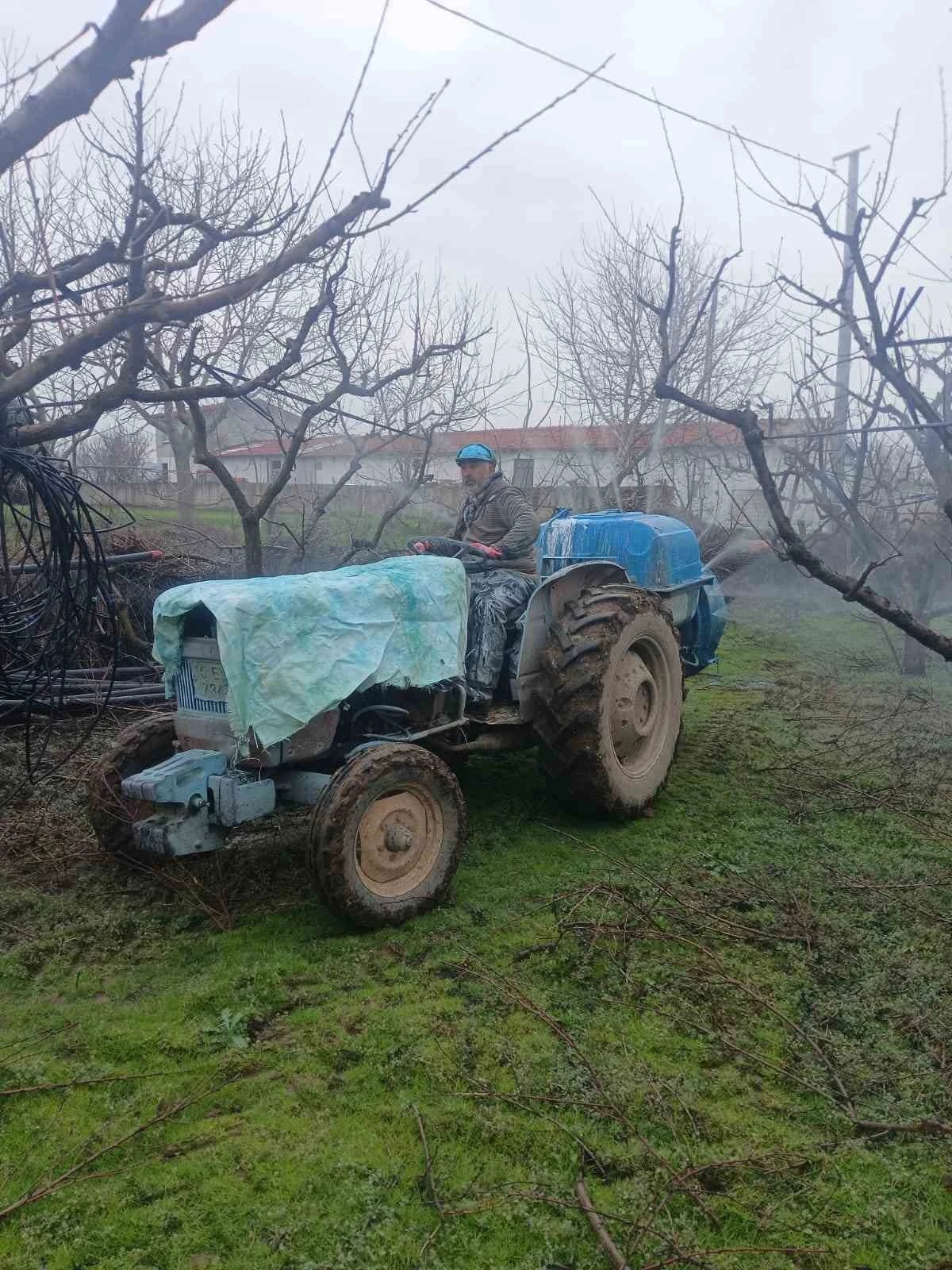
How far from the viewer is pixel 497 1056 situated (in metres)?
3.22

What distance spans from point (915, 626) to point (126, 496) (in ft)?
62.9

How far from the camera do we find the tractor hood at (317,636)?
4.12 m

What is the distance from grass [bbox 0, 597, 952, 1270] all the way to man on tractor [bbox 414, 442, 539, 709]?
3.29 ft

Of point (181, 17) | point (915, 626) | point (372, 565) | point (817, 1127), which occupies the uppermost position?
point (181, 17)

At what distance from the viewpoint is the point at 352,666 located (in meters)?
4.37

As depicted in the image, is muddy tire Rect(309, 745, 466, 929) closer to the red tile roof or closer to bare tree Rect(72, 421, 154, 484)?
the red tile roof

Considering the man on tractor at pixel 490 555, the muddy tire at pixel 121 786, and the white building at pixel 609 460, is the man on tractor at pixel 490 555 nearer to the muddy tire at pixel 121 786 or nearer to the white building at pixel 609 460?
the muddy tire at pixel 121 786

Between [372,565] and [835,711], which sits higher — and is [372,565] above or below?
above

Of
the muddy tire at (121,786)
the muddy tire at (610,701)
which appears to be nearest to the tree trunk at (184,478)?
the muddy tire at (610,701)

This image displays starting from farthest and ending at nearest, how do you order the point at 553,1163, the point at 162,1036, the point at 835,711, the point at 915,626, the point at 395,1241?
the point at 835,711, the point at 915,626, the point at 162,1036, the point at 553,1163, the point at 395,1241

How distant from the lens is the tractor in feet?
13.5

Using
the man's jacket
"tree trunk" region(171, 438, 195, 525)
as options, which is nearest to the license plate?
the man's jacket

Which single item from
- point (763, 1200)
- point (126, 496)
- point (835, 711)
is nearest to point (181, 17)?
point (763, 1200)

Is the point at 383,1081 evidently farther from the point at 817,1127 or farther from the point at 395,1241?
the point at 817,1127
